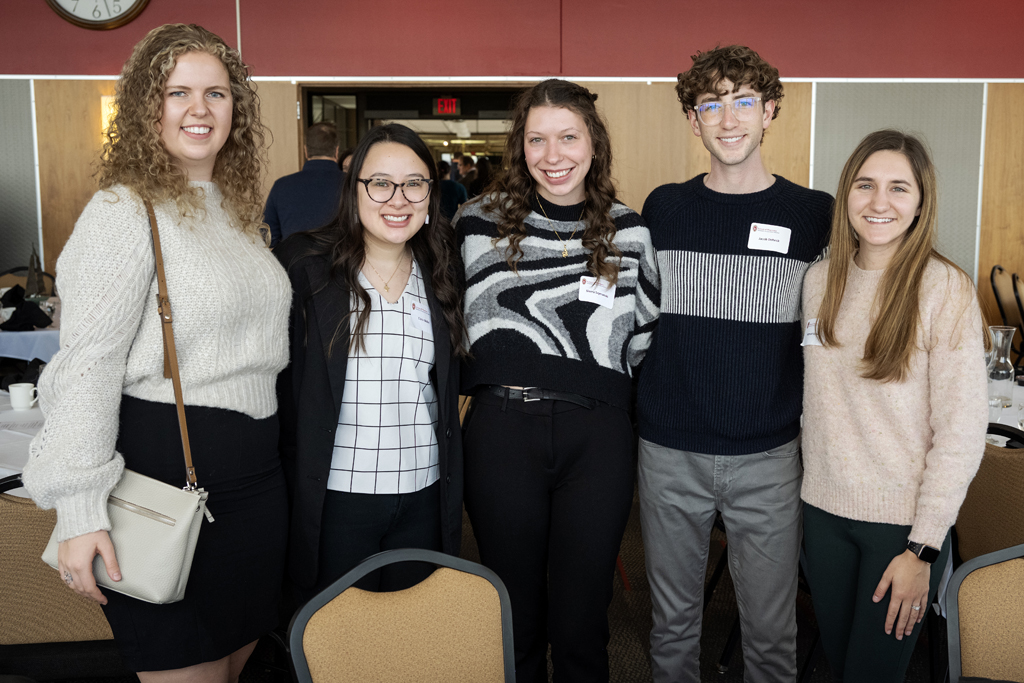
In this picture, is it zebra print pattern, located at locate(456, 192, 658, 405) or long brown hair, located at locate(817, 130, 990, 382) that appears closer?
long brown hair, located at locate(817, 130, 990, 382)

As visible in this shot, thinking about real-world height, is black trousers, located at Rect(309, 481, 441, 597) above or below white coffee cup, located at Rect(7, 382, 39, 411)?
below

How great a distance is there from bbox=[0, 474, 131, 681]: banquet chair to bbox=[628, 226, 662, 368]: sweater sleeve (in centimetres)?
A: 154

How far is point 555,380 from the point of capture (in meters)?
1.80

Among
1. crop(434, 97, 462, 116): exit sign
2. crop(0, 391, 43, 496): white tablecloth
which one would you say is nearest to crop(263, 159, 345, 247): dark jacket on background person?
crop(0, 391, 43, 496): white tablecloth

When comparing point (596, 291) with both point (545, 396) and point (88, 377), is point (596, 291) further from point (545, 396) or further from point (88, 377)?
point (88, 377)

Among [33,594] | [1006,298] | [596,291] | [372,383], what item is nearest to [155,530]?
[372,383]

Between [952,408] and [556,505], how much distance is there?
0.92 metres

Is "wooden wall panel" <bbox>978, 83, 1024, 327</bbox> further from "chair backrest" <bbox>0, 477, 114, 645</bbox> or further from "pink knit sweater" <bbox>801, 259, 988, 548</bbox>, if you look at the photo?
"chair backrest" <bbox>0, 477, 114, 645</bbox>

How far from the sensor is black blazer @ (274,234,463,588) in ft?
5.34

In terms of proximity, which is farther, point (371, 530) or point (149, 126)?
point (371, 530)

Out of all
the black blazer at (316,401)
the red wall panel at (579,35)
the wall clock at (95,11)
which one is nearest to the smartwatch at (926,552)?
the black blazer at (316,401)

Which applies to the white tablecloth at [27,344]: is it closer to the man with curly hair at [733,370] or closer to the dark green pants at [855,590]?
the man with curly hair at [733,370]

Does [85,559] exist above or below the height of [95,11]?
below

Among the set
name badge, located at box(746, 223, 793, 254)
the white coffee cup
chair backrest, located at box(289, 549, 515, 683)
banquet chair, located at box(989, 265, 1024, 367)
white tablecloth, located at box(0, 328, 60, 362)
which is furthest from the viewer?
banquet chair, located at box(989, 265, 1024, 367)
